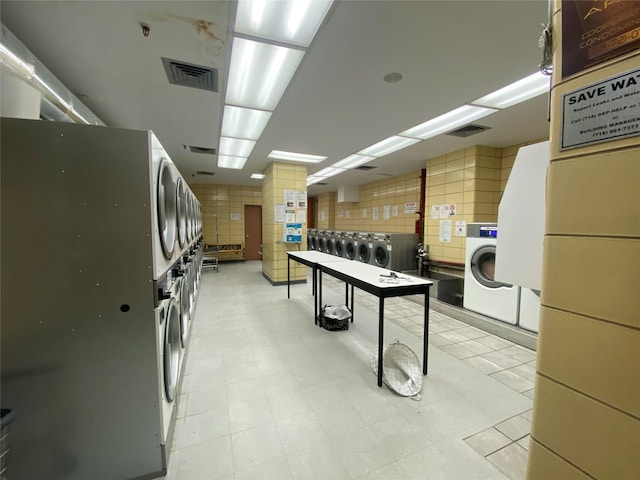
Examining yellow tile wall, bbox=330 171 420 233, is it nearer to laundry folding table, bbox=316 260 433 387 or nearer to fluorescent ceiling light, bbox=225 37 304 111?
laundry folding table, bbox=316 260 433 387

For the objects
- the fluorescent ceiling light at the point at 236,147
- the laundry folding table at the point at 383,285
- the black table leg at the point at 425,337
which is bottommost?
the black table leg at the point at 425,337

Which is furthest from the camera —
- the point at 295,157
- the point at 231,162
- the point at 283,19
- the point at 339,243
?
the point at 339,243

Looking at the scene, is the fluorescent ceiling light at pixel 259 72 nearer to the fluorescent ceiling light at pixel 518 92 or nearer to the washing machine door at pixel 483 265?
the fluorescent ceiling light at pixel 518 92

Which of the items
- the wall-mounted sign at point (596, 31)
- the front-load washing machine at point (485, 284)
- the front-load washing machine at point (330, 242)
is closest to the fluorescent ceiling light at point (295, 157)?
the front-load washing machine at point (485, 284)

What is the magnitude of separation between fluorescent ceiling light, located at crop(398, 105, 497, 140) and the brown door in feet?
22.8

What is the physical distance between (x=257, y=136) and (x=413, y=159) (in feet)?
11.1

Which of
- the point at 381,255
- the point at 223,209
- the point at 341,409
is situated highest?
the point at 223,209

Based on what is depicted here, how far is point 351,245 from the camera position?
293 inches

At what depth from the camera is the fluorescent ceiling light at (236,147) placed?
433cm

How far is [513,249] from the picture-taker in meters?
1.06

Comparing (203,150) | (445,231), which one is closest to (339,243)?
(445,231)

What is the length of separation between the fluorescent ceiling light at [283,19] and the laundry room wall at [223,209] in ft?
26.0

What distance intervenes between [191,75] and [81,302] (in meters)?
2.13

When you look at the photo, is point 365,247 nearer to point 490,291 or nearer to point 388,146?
point 388,146
